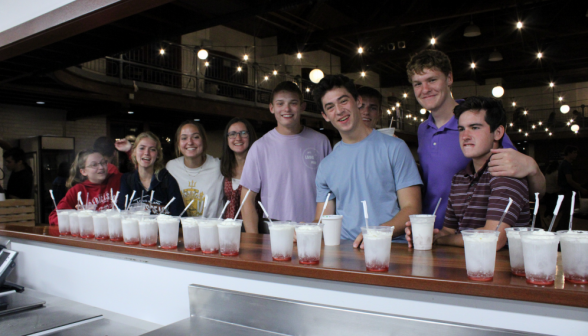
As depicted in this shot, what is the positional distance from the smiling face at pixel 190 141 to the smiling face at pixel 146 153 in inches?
8.5

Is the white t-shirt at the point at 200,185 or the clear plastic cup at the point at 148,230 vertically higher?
the white t-shirt at the point at 200,185

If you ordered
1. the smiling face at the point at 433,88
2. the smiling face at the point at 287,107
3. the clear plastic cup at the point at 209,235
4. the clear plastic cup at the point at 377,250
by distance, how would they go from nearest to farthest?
1. the clear plastic cup at the point at 377,250
2. the clear plastic cup at the point at 209,235
3. the smiling face at the point at 433,88
4. the smiling face at the point at 287,107

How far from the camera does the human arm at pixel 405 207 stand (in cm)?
212

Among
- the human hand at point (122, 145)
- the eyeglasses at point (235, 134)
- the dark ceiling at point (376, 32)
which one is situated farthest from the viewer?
the human hand at point (122, 145)

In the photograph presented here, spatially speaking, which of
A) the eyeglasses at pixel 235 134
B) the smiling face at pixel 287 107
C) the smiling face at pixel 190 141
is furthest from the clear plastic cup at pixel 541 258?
the smiling face at pixel 190 141

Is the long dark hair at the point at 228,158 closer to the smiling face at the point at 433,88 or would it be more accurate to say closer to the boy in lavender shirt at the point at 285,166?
the boy in lavender shirt at the point at 285,166

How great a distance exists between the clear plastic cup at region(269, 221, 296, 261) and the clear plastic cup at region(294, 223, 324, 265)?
9cm

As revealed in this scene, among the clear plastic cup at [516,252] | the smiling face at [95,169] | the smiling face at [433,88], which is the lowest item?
the clear plastic cup at [516,252]

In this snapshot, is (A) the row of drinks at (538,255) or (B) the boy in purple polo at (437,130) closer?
(A) the row of drinks at (538,255)

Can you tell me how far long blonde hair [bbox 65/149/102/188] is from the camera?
343 centimetres

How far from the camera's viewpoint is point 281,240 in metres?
1.70

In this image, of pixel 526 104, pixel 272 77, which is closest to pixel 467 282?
pixel 272 77

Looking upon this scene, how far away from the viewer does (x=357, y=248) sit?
192cm

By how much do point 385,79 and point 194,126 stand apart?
17.7m
